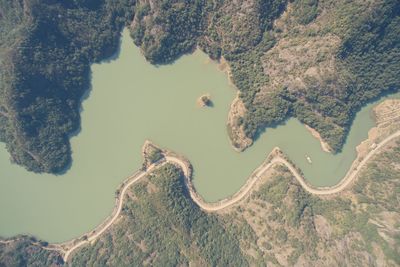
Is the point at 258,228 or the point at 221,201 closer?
the point at 258,228

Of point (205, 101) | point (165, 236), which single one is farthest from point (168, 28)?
point (165, 236)

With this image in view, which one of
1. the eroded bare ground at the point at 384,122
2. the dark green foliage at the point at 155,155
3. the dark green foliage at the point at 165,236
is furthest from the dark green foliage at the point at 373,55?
the dark green foliage at the point at 155,155

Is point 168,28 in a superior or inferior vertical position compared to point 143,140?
superior

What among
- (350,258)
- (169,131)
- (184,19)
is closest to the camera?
(350,258)

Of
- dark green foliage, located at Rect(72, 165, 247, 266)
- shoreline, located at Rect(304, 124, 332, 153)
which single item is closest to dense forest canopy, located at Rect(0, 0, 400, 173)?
shoreline, located at Rect(304, 124, 332, 153)

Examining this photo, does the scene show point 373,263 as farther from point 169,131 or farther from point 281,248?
point 169,131

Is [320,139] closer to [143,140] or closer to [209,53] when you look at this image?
[209,53]

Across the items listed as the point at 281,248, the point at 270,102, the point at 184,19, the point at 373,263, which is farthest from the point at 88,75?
the point at 373,263
